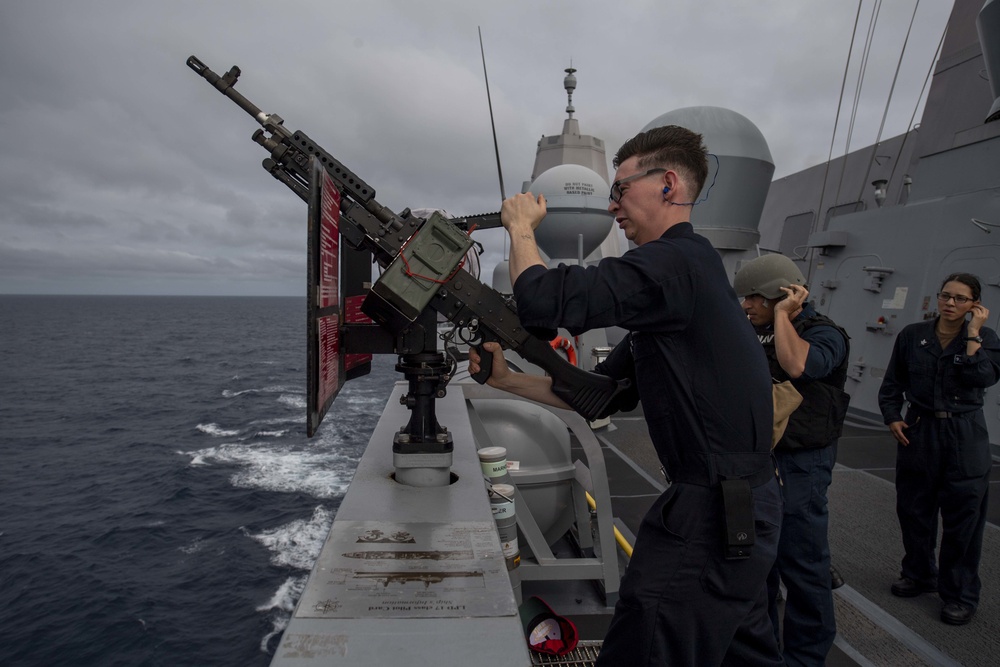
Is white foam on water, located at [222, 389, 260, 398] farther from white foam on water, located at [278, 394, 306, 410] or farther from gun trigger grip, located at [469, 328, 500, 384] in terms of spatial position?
gun trigger grip, located at [469, 328, 500, 384]

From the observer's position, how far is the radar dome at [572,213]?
7.96 metres

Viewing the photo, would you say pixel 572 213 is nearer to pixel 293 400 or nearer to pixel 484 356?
pixel 484 356

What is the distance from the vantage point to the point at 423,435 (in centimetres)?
235

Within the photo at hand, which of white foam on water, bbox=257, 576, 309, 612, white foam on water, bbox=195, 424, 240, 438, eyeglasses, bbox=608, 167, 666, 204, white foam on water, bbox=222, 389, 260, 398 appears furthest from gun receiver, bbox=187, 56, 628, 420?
white foam on water, bbox=222, 389, 260, 398

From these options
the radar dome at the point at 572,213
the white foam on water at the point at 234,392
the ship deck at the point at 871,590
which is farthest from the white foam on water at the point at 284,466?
the white foam on water at the point at 234,392

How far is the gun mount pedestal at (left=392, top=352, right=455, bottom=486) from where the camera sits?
7.53 feet

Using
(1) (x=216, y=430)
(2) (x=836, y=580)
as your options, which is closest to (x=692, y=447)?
(2) (x=836, y=580)

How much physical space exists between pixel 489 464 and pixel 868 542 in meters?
3.12

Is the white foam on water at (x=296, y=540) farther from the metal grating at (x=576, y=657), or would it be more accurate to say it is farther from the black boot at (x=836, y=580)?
the black boot at (x=836, y=580)

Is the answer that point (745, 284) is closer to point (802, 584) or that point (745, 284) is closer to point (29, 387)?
point (802, 584)

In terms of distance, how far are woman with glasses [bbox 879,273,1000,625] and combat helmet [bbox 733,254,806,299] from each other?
4.70ft

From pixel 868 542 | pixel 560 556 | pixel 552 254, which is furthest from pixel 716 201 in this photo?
pixel 560 556

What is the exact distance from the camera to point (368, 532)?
1842 millimetres

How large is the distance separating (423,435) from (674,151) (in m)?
Answer: 1.35
